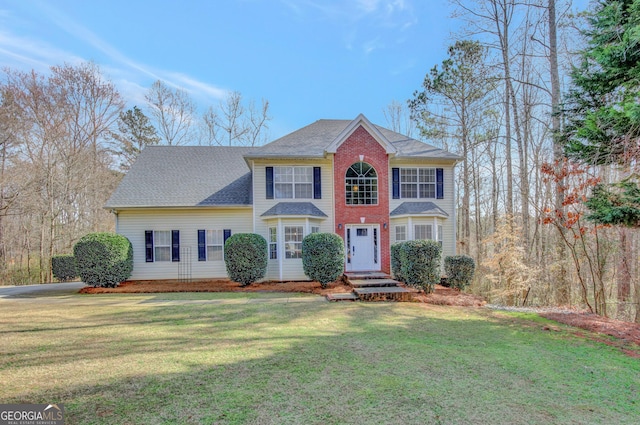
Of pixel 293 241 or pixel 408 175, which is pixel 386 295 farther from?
pixel 408 175

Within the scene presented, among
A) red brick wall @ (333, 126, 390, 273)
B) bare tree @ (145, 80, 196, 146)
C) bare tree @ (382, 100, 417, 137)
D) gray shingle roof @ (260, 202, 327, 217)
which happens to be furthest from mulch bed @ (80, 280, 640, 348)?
bare tree @ (382, 100, 417, 137)

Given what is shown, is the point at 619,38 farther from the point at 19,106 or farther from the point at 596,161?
the point at 19,106

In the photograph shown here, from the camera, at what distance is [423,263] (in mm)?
11109

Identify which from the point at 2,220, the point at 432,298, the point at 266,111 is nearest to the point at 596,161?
the point at 432,298

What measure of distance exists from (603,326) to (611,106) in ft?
15.5

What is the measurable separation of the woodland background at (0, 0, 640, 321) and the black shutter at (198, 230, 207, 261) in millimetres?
11462

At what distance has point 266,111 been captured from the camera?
28.2 metres

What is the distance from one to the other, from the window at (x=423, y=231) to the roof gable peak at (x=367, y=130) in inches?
138

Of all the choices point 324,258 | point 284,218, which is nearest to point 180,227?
point 284,218

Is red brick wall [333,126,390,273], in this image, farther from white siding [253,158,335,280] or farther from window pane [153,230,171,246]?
window pane [153,230,171,246]

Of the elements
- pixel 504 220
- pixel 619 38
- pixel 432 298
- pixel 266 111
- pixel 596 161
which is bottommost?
pixel 432 298

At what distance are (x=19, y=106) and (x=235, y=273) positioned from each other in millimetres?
17368

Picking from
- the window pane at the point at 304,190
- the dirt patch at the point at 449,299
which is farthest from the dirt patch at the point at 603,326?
the window pane at the point at 304,190
